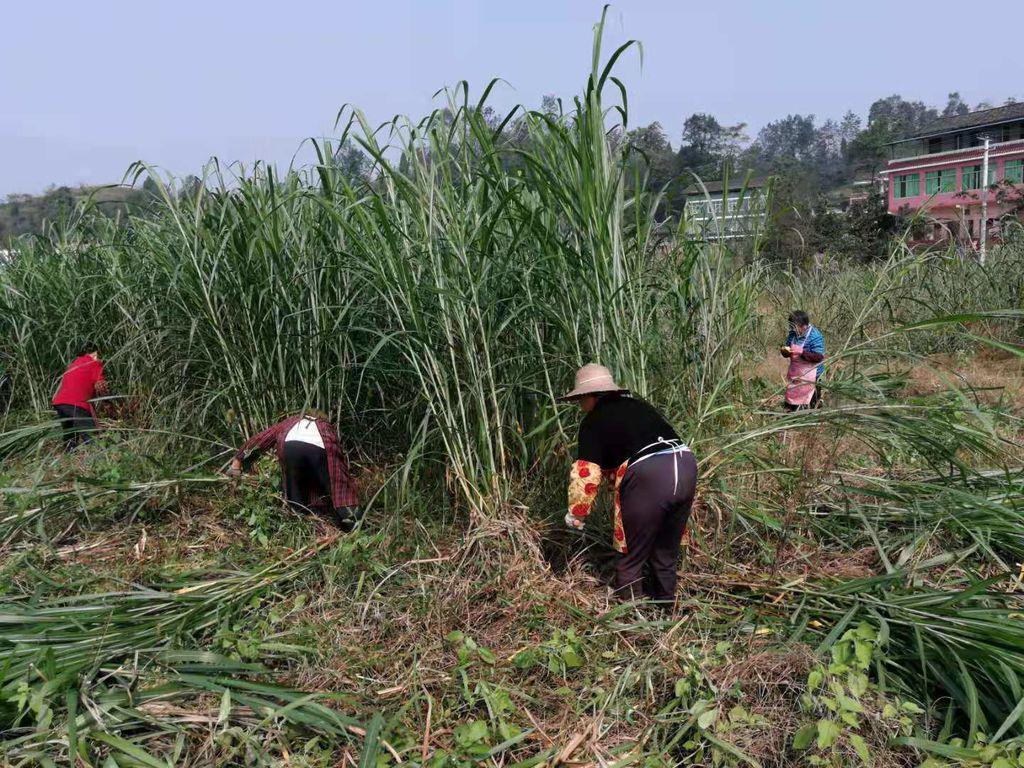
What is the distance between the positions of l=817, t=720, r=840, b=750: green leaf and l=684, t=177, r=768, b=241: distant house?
1980 millimetres

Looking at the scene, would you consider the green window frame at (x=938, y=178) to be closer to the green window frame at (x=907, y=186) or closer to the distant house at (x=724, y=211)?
the green window frame at (x=907, y=186)

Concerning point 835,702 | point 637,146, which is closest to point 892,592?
point 835,702

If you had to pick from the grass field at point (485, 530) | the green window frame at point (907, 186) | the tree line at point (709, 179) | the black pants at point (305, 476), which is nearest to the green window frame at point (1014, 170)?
the green window frame at point (907, 186)

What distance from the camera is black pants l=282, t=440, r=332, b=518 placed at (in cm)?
345

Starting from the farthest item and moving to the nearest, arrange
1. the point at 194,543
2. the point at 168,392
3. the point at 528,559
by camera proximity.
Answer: the point at 168,392 < the point at 194,543 < the point at 528,559

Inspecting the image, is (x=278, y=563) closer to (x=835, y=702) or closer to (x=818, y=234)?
(x=835, y=702)

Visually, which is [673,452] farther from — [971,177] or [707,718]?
[971,177]

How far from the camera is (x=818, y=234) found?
Answer: 25.8 m

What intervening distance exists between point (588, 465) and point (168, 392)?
9.38 ft

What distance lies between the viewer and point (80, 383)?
16.3ft

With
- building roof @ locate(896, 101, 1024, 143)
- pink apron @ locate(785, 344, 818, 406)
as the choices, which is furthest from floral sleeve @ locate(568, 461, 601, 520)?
building roof @ locate(896, 101, 1024, 143)

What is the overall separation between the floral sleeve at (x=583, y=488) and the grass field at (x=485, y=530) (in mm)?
288

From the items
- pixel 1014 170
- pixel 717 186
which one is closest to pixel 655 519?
pixel 717 186

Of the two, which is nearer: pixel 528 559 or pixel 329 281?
pixel 528 559
